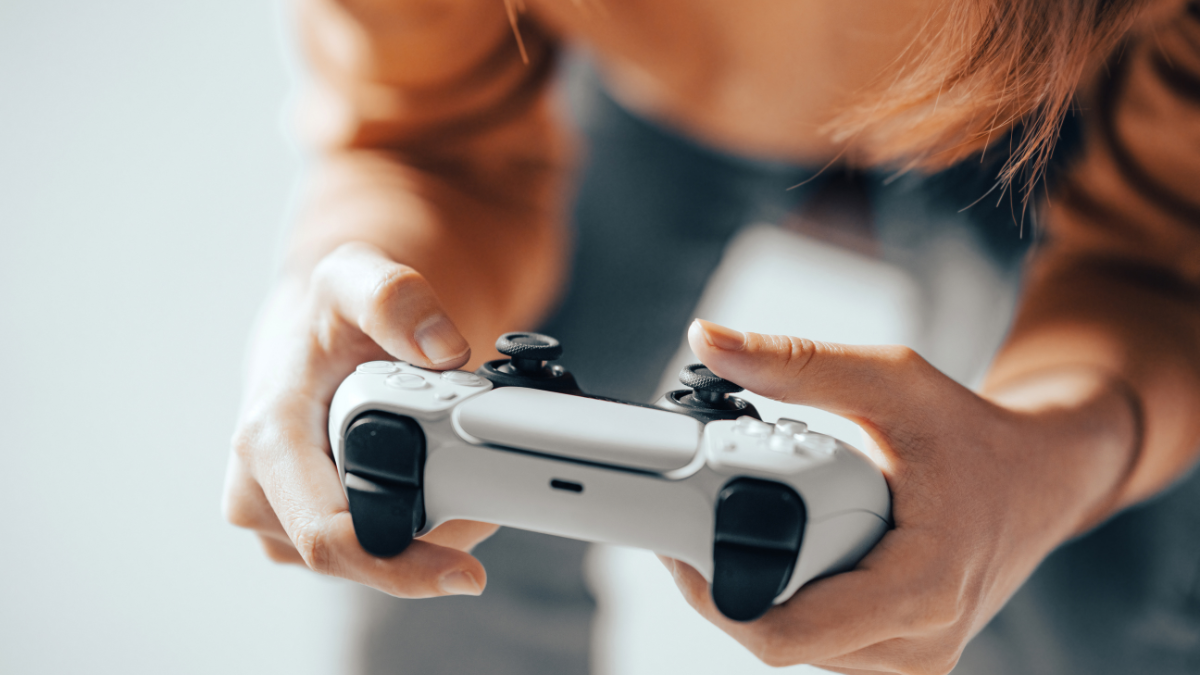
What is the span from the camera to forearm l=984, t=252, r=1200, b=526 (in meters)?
0.44

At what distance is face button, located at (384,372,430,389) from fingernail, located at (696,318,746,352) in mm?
123

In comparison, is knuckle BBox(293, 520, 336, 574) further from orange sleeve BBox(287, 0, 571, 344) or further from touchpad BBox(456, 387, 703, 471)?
orange sleeve BBox(287, 0, 571, 344)

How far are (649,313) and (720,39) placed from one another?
0.23 meters

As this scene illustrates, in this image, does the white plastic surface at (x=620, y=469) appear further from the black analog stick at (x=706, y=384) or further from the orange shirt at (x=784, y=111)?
the orange shirt at (x=784, y=111)

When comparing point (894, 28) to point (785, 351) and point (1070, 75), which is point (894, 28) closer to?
point (1070, 75)

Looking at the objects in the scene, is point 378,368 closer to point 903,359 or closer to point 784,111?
point 903,359

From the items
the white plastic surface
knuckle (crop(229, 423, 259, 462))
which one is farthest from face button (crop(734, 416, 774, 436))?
knuckle (crop(229, 423, 259, 462))

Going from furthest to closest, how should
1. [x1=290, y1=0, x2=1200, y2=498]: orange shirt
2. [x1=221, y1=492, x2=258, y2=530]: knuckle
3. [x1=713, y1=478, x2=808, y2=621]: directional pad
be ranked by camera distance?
[x1=290, y1=0, x2=1200, y2=498]: orange shirt
[x1=221, y1=492, x2=258, y2=530]: knuckle
[x1=713, y1=478, x2=808, y2=621]: directional pad

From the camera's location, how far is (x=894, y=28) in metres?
0.52

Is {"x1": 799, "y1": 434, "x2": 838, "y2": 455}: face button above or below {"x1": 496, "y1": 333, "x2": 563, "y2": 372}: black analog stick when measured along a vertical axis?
below

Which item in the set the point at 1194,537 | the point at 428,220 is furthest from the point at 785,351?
the point at 1194,537

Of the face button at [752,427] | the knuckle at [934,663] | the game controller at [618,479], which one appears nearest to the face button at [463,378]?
the game controller at [618,479]

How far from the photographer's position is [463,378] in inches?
14.2

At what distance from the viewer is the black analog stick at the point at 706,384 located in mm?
357
